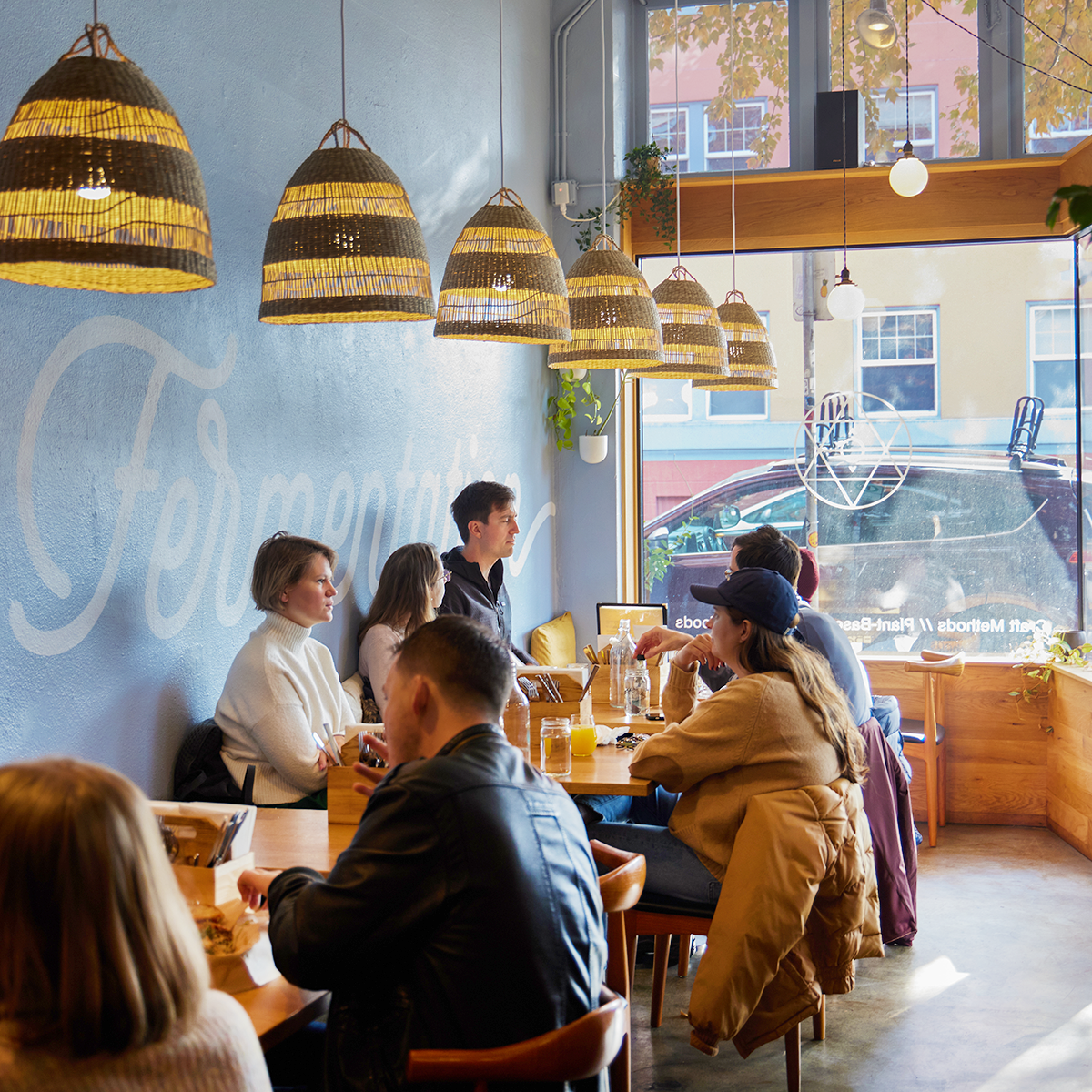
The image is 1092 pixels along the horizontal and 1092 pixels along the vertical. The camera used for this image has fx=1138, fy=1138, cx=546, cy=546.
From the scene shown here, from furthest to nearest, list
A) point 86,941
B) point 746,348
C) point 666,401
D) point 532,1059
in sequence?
1. point 666,401
2. point 746,348
3. point 532,1059
4. point 86,941

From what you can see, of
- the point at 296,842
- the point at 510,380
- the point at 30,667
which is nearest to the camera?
the point at 30,667

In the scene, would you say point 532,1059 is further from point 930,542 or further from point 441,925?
point 930,542

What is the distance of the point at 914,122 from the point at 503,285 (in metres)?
4.75

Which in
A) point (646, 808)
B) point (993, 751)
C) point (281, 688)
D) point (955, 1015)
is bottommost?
point (955, 1015)

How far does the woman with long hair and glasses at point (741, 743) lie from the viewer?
2.90 meters

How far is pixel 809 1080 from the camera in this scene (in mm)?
3229

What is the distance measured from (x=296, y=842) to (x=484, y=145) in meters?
3.75

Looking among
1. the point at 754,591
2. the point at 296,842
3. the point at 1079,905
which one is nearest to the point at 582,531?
the point at 1079,905

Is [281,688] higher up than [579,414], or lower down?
lower down

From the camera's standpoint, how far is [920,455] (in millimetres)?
6684

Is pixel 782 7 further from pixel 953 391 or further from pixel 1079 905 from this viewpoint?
pixel 1079 905

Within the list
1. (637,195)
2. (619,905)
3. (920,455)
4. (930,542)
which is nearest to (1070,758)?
(930,542)

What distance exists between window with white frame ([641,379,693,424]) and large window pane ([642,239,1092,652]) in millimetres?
26

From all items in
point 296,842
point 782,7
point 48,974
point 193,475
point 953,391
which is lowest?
point 296,842
